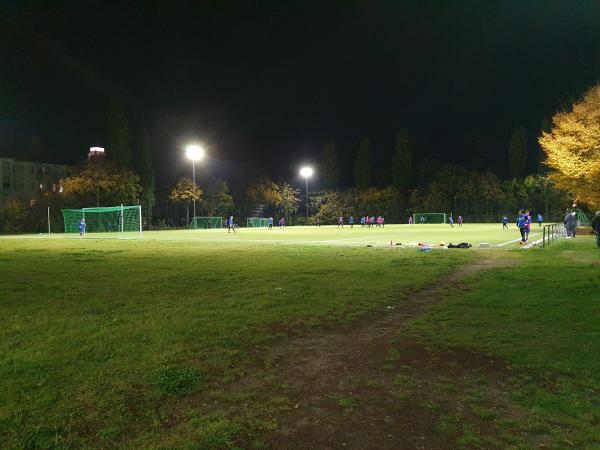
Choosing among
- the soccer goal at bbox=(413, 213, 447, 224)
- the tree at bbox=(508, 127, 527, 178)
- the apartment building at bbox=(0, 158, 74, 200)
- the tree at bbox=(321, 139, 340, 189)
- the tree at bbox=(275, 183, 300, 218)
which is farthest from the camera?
the tree at bbox=(321, 139, 340, 189)

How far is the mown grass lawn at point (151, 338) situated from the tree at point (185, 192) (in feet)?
168

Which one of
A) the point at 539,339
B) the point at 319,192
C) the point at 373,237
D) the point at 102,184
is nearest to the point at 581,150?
the point at 373,237

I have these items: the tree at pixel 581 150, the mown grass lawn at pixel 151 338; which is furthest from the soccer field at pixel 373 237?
the mown grass lawn at pixel 151 338

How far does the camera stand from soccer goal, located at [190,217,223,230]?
215ft

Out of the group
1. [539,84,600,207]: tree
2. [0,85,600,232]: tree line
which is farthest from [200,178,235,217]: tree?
[539,84,600,207]: tree

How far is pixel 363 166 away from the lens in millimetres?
83938

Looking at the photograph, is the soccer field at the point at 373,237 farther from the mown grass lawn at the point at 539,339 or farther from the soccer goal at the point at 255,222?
the soccer goal at the point at 255,222

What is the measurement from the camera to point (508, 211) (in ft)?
236

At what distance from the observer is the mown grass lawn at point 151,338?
411cm

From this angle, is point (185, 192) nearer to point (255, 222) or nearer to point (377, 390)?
point (255, 222)

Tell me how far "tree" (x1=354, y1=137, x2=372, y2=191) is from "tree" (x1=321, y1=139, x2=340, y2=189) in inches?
179

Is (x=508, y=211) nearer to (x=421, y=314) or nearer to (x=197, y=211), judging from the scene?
(x=197, y=211)

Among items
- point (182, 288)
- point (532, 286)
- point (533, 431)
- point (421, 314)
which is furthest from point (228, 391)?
point (532, 286)

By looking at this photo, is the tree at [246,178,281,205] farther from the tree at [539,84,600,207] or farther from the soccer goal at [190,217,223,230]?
the tree at [539,84,600,207]
